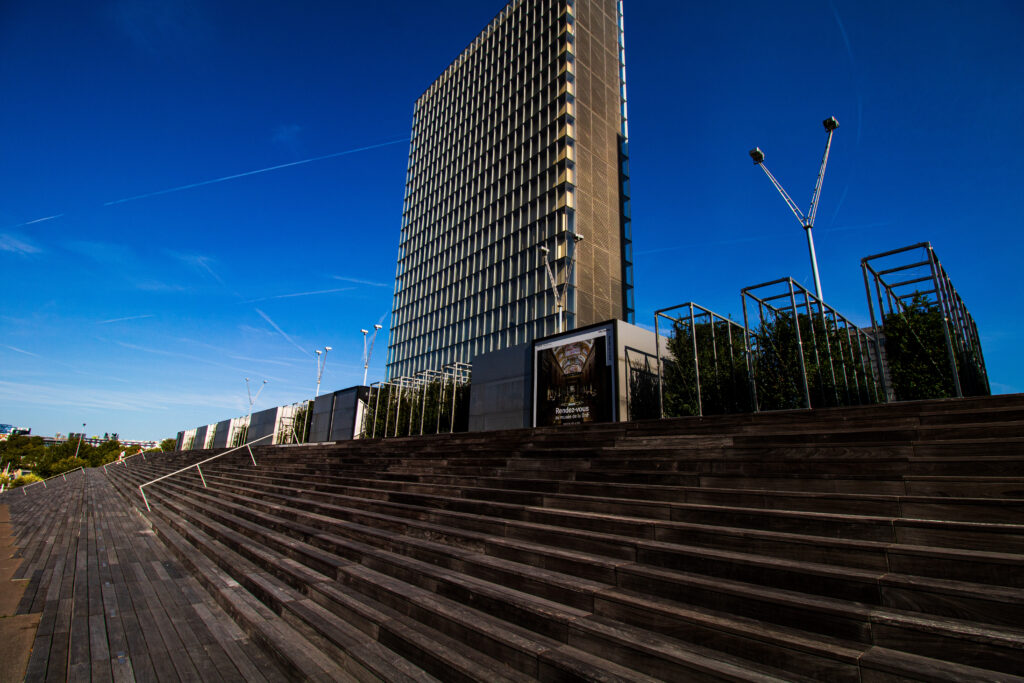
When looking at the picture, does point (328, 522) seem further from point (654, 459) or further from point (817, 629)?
point (817, 629)

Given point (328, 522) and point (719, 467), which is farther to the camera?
point (328, 522)

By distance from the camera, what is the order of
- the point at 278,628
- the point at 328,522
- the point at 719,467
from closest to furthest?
the point at 278,628
the point at 719,467
the point at 328,522

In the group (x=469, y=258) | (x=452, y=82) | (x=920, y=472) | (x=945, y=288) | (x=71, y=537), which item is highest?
(x=452, y=82)

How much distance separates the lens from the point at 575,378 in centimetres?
1702

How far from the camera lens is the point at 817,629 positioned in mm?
2834

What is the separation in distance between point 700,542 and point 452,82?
248ft

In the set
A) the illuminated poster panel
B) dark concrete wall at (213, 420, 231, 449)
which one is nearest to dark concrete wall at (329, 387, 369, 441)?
the illuminated poster panel

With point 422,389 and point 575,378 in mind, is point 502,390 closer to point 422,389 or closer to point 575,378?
point 575,378

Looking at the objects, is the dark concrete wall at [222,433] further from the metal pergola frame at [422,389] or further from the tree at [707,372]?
the tree at [707,372]

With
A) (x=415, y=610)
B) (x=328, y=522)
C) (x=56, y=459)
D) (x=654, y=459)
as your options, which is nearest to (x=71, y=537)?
(x=328, y=522)

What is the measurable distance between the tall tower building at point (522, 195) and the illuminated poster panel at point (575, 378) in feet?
71.0

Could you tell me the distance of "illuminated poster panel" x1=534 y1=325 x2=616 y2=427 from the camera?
1595cm

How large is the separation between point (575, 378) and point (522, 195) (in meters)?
37.8

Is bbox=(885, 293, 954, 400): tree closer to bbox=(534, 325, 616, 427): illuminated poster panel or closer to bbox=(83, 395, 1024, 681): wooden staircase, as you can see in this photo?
bbox=(83, 395, 1024, 681): wooden staircase
